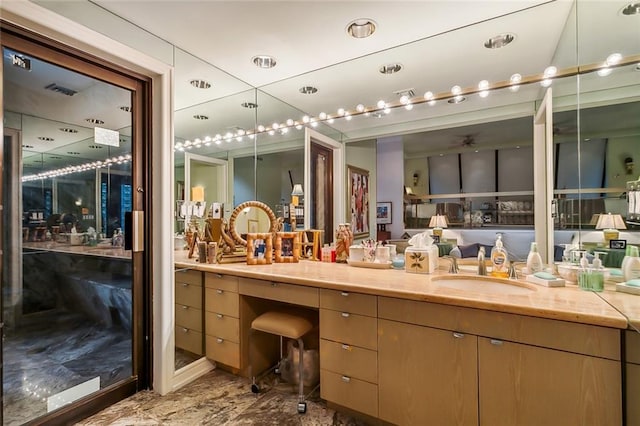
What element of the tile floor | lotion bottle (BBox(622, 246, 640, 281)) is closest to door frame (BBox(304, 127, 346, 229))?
the tile floor

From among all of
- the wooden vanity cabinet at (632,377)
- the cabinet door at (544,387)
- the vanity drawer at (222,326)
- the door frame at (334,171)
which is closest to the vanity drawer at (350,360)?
the cabinet door at (544,387)

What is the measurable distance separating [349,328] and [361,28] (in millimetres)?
1861

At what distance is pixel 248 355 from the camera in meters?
2.22

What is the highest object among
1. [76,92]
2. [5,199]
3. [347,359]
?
[76,92]

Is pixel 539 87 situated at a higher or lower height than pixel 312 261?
higher

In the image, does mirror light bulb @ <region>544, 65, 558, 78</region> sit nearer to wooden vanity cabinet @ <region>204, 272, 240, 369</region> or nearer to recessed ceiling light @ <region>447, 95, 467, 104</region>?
recessed ceiling light @ <region>447, 95, 467, 104</region>

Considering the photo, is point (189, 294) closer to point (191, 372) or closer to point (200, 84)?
point (191, 372)

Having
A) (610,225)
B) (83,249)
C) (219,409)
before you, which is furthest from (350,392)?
(83,249)

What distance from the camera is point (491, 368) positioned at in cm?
131

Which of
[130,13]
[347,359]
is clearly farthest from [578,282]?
[130,13]

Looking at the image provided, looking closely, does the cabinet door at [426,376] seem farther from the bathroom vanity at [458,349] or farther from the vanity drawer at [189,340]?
the vanity drawer at [189,340]

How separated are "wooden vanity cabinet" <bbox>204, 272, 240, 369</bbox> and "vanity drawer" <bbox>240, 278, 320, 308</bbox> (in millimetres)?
127

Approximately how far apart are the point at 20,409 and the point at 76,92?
1869 millimetres

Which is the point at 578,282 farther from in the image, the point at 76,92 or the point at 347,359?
the point at 76,92
